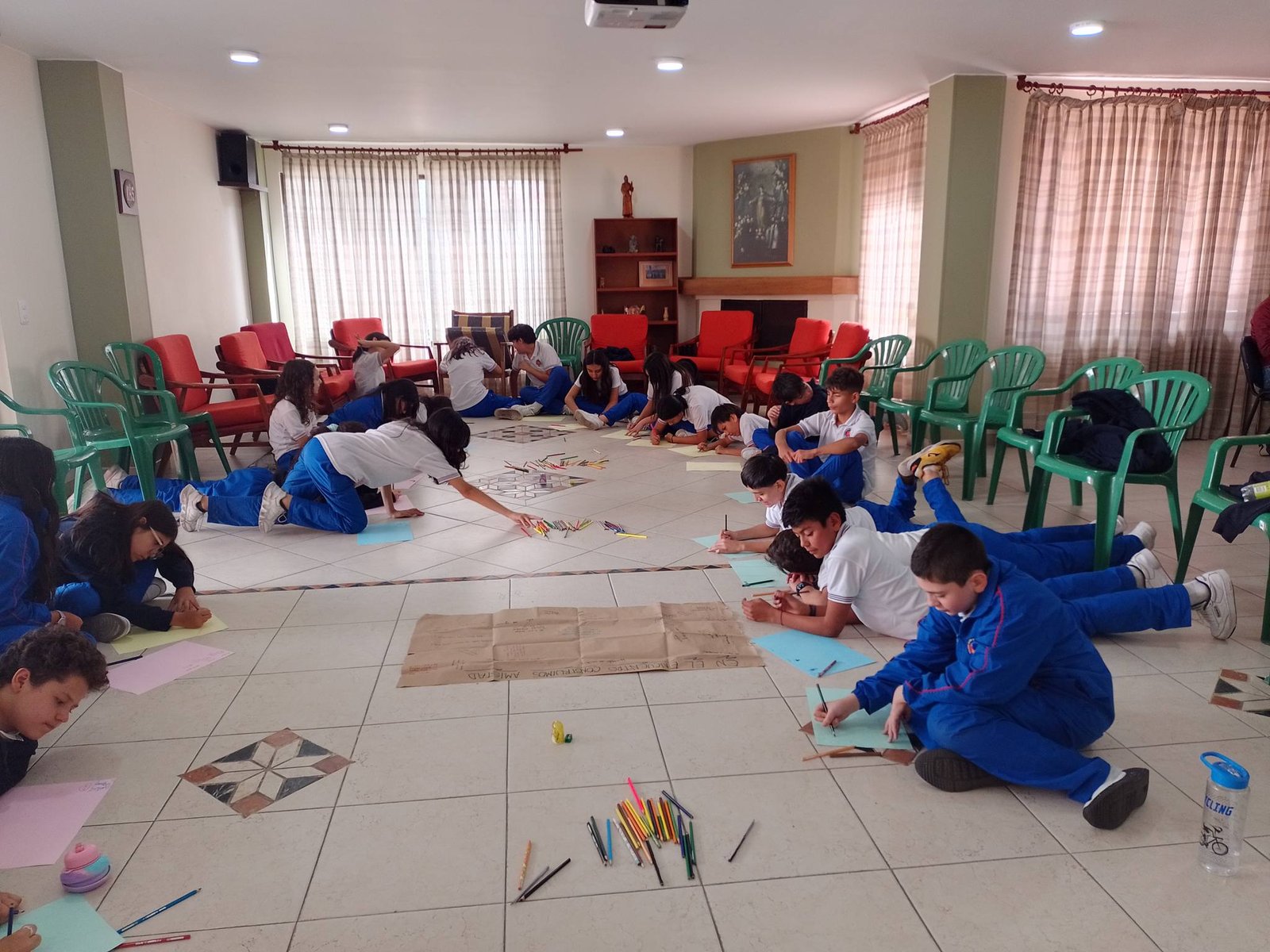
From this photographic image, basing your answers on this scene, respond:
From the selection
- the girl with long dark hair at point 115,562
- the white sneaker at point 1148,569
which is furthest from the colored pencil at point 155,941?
the white sneaker at point 1148,569

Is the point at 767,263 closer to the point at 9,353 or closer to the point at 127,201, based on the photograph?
the point at 127,201

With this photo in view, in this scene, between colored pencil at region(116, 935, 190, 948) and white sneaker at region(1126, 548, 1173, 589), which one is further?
white sneaker at region(1126, 548, 1173, 589)

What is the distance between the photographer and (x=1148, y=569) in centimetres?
308

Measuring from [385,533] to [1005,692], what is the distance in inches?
125

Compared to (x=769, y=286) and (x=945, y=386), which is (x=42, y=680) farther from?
(x=769, y=286)

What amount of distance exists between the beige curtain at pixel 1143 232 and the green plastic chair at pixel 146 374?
5.47 meters

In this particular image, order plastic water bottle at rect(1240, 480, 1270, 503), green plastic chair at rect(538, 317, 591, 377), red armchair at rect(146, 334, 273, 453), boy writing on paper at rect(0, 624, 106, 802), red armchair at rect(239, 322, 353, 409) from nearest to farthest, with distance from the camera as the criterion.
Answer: boy writing on paper at rect(0, 624, 106, 802)
plastic water bottle at rect(1240, 480, 1270, 503)
red armchair at rect(146, 334, 273, 453)
red armchair at rect(239, 322, 353, 409)
green plastic chair at rect(538, 317, 591, 377)

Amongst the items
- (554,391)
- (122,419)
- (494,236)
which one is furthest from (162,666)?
(494,236)

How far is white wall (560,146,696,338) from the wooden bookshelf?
0.11m

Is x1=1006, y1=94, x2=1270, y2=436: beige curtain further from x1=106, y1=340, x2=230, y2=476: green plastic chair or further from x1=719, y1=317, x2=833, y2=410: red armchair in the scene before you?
x1=106, y1=340, x2=230, y2=476: green plastic chair

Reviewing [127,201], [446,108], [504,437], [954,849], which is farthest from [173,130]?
[954,849]

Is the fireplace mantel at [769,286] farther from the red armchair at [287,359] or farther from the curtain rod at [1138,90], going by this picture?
the red armchair at [287,359]

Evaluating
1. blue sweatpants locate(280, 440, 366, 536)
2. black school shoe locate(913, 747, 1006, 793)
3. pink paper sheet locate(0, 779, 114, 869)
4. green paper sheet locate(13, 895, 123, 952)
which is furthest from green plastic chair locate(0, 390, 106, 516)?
black school shoe locate(913, 747, 1006, 793)

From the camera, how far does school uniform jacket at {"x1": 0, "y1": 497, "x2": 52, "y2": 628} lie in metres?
2.59
